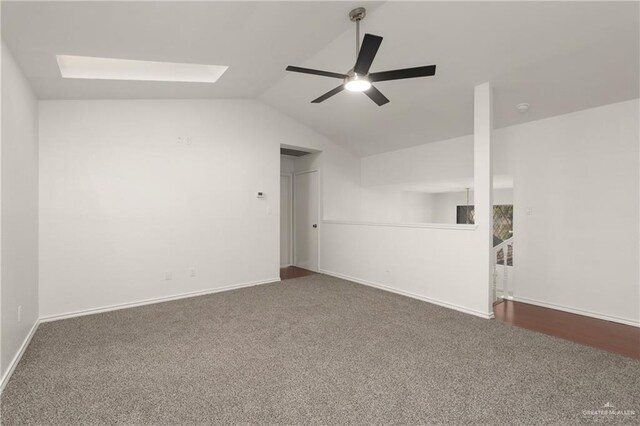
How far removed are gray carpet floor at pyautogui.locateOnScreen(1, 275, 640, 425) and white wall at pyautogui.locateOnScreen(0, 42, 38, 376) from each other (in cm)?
34

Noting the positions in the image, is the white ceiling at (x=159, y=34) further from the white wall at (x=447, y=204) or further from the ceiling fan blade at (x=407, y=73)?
the white wall at (x=447, y=204)

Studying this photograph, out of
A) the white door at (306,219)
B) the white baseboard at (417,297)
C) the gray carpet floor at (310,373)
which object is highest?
the white door at (306,219)

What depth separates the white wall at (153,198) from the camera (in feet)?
11.4

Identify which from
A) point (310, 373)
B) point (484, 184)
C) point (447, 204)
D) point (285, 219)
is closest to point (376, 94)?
point (484, 184)

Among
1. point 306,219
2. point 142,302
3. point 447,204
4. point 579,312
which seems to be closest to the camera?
point 579,312

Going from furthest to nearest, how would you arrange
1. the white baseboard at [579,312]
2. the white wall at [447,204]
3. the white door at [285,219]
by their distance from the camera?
the white wall at [447,204] < the white door at [285,219] < the white baseboard at [579,312]

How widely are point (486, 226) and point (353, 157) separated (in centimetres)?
348

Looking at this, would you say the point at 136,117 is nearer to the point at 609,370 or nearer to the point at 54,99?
the point at 54,99

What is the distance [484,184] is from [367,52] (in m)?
2.10

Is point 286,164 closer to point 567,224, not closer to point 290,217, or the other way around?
point 290,217

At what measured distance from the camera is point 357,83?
2.68 m

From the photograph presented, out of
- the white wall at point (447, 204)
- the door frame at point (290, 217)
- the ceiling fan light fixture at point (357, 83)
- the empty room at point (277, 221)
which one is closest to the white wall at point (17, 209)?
the empty room at point (277, 221)

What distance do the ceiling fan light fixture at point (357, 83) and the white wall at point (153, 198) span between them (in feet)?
8.27

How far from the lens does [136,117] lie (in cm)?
389
